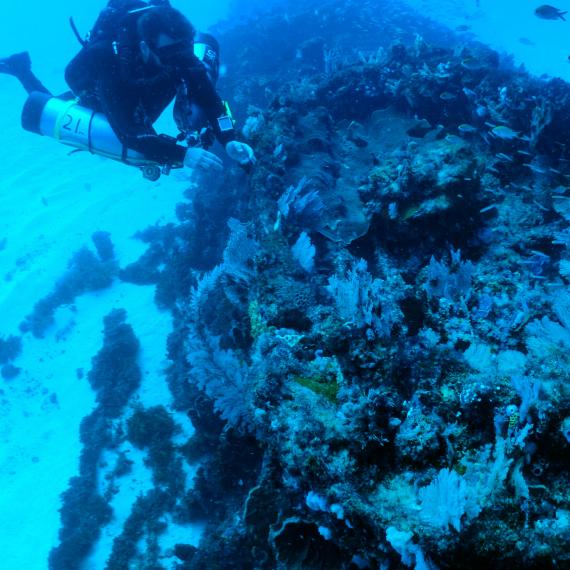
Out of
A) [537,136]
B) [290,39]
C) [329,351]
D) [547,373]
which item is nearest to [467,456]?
[547,373]

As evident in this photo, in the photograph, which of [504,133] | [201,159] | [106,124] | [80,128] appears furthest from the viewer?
[80,128]

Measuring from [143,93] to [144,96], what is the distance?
5cm

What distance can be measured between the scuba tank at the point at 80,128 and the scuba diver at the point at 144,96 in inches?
0.5

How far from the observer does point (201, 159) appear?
4.61m

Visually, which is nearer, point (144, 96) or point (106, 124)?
point (144, 96)

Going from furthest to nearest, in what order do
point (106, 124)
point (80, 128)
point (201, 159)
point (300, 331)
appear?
point (80, 128)
point (106, 124)
point (201, 159)
point (300, 331)

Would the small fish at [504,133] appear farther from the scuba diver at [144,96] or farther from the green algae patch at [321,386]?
the green algae patch at [321,386]

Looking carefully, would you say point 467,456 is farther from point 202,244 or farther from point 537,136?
point 202,244

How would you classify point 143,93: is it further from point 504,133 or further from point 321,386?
point 504,133

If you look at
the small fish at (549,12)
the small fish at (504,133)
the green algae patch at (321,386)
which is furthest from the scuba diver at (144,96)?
the small fish at (549,12)

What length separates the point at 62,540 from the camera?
6547 mm

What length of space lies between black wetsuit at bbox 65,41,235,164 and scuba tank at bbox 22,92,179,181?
24 centimetres

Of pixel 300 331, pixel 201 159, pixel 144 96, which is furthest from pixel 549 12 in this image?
pixel 300 331

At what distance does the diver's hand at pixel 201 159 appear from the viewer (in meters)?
4.59
